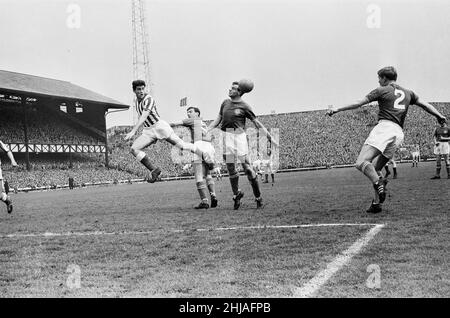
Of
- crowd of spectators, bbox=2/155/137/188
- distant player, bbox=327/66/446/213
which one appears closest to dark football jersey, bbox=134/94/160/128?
distant player, bbox=327/66/446/213

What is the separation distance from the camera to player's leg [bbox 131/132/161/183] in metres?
8.41

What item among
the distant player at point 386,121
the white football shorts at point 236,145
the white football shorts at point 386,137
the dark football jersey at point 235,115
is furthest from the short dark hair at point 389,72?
the white football shorts at point 236,145

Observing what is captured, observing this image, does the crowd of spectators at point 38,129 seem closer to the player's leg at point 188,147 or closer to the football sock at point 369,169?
the player's leg at point 188,147

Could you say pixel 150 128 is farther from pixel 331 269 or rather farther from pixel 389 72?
pixel 331 269

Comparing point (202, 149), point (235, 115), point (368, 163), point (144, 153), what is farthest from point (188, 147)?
point (368, 163)

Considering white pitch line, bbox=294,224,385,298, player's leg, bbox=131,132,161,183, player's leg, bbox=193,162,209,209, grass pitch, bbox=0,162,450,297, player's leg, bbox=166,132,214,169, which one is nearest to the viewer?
white pitch line, bbox=294,224,385,298

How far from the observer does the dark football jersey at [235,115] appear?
26.6 ft

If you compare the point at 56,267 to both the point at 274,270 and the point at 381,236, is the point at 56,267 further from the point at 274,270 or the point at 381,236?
the point at 381,236

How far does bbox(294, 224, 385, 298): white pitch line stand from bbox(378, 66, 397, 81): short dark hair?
2.87 m

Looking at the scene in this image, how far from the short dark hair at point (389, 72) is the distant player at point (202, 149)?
3.56 metres

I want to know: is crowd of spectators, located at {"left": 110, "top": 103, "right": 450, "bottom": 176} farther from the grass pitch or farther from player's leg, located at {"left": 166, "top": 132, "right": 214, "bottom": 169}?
the grass pitch

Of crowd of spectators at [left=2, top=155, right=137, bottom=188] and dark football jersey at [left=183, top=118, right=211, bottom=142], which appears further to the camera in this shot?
crowd of spectators at [left=2, top=155, right=137, bottom=188]
